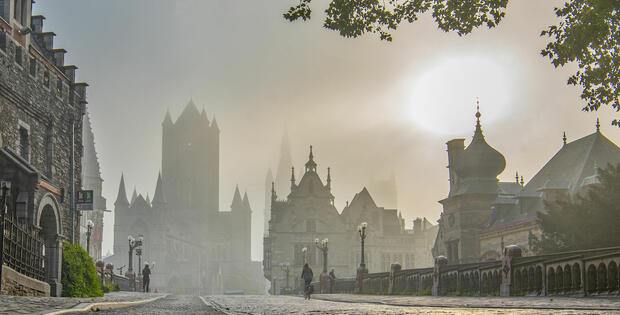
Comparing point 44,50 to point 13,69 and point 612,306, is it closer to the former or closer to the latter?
point 13,69

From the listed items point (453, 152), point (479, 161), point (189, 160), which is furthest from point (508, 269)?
point (189, 160)

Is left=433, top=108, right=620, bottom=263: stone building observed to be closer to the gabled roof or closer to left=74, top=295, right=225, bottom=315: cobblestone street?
the gabled roof

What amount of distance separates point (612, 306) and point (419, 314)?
3.35 metres

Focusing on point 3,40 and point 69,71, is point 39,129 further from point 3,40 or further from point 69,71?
point 69,71

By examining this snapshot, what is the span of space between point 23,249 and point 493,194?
128ft

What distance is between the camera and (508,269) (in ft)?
68.2

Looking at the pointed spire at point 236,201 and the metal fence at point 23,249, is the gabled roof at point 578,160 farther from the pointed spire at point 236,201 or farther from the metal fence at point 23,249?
the pointed spire at point 236,201

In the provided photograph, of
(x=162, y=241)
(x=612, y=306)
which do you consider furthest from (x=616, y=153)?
(x=162, y=241)

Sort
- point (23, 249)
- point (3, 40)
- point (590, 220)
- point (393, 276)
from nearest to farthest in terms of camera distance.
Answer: point (23, 249), point (3, 40), point (393, 276), point (590, 220)

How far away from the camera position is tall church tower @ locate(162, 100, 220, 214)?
15898 centimetres

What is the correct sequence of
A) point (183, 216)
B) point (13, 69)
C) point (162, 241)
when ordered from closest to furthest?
point (13, 69)
point (162, 241)
point (183, 216)

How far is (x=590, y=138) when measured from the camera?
50250 millimetres

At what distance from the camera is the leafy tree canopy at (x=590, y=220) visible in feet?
117

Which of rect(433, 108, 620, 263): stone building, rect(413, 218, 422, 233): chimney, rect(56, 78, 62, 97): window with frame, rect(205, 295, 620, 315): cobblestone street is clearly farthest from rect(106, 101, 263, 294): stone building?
rect(205, 295, 620, 315): cobblestone street
